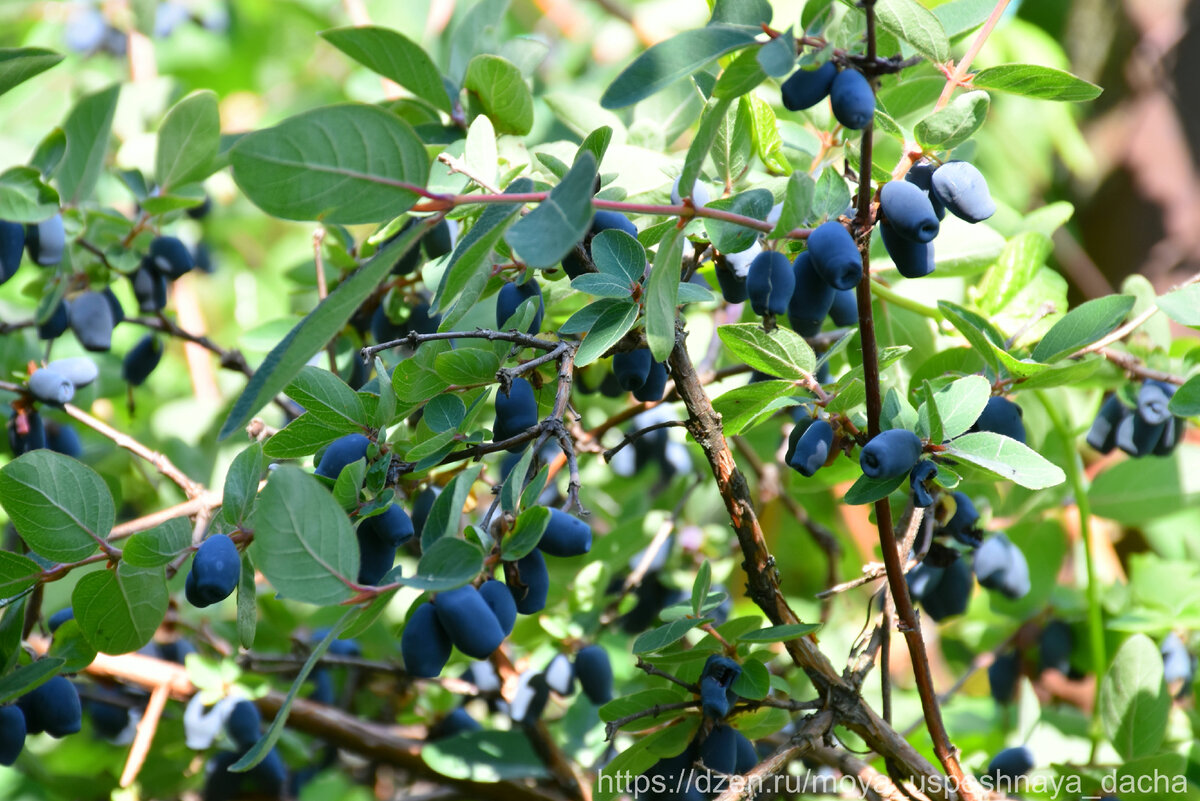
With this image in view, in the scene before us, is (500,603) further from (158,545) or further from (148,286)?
(148,286)

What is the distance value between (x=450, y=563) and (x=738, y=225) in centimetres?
22

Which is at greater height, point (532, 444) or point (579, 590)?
point (532, 444)

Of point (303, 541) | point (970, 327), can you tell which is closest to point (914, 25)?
point (970, 327)

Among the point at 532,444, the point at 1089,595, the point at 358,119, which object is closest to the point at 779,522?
the point at 1089,595

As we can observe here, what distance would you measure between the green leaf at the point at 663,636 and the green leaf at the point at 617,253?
0.19m

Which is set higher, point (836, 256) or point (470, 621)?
point (836, 256)

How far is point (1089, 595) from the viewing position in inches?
32.7

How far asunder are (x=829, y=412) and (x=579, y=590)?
36cm

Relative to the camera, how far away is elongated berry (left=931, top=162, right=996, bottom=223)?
487mm

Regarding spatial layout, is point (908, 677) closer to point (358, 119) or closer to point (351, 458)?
point (351, 458)

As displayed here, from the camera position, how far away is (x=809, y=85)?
0.44 meters

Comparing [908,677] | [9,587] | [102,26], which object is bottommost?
[908,677]

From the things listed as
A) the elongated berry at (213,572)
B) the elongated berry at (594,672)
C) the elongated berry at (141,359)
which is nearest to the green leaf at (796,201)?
the elongated berry at (213,572)

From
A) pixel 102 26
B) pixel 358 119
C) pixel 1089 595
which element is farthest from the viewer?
pixel 102 26
